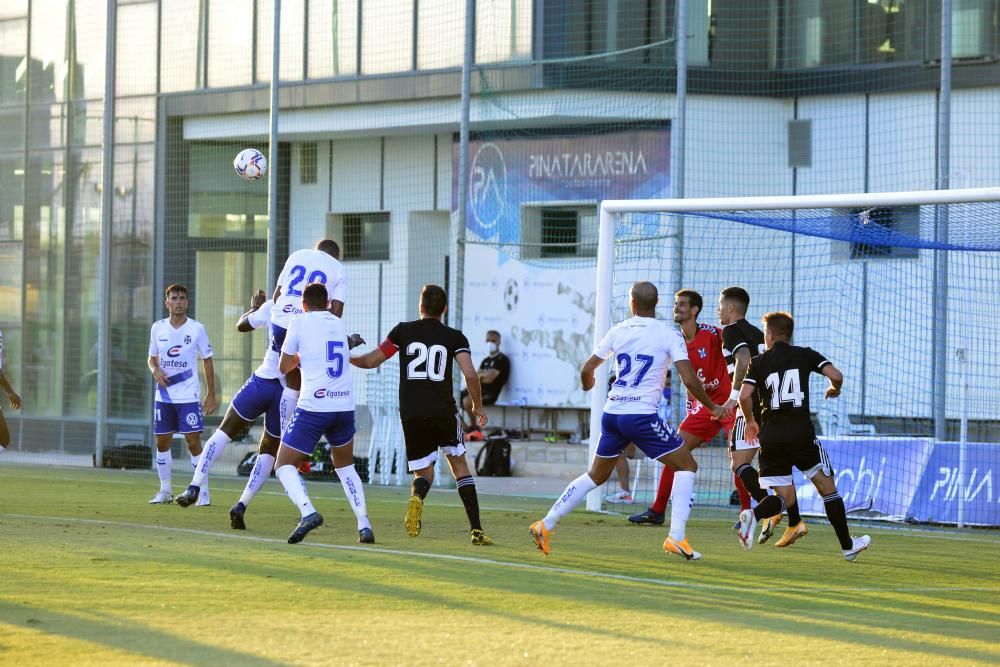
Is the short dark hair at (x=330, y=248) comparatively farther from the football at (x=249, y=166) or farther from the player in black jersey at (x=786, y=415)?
the football at (x=249, y=166)

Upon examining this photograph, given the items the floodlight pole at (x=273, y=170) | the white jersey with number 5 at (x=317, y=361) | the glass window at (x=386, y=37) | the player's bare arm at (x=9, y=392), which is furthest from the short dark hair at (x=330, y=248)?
the glass window at (x=386, y=37)

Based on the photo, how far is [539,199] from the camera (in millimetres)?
25031

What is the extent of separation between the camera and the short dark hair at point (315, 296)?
1088 centimetres

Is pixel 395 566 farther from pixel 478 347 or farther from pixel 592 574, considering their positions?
pixel 478 347

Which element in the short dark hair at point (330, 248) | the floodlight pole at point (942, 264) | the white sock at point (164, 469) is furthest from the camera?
the floodlight pole at point (942, 264)

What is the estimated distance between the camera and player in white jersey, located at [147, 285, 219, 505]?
49.7ft

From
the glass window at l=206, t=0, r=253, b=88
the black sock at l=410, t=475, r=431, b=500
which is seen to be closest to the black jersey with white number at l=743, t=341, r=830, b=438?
Answer: the black sock at l=410, t=475, r=431, b=500

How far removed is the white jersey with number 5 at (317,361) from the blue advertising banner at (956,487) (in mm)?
7241

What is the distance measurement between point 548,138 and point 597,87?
5.62 ft

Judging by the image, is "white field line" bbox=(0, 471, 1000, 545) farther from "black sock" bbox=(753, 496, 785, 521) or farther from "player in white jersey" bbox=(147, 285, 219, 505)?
"black sock" bbox=(753, 496, 785, 521)

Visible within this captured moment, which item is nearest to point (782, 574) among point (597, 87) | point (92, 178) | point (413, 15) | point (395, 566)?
point (395, 566)

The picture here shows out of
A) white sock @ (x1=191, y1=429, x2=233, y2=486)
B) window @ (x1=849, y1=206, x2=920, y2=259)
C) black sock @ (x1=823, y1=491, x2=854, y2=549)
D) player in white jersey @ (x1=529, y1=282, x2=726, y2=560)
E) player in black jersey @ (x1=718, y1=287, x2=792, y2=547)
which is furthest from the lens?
window @ (x1=849, y1=206, x2=920, y2=259)

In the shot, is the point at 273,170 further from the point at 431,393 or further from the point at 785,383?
the point at 785,383

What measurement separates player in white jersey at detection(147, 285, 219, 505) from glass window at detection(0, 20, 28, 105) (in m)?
14.1
